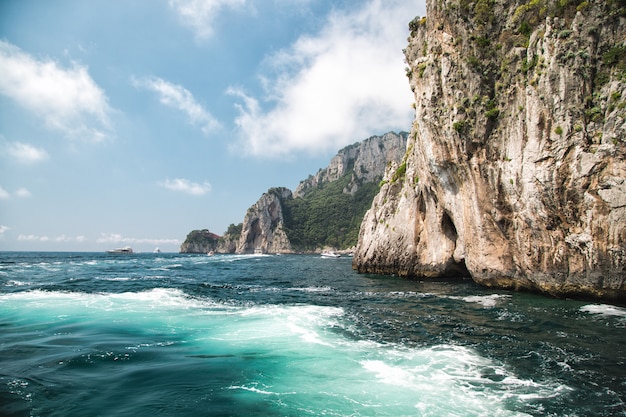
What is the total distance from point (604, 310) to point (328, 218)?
146171 millimetres

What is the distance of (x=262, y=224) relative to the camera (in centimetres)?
16438

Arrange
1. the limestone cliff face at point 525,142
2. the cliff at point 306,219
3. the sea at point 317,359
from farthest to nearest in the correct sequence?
the cliff at point 306,219, the limestone cliff face at point 525,142, the sea at point 317,359

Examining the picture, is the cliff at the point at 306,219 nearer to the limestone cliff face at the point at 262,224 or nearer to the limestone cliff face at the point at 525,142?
the limestone cliff face at the point at 262,224

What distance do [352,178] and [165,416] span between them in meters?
188

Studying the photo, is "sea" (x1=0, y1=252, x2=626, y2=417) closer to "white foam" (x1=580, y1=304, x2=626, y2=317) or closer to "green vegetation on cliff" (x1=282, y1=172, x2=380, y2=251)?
"white foam" (x1=580, y1=304, x2=626, y2=317)

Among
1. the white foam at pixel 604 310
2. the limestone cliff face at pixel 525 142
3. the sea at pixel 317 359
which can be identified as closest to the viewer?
the sea at pixel 317 359

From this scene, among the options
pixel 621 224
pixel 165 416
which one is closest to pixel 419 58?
pixel 621 224

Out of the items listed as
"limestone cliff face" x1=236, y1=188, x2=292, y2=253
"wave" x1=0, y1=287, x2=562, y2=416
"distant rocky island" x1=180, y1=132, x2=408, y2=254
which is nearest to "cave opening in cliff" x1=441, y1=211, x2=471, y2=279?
"wave" x1=0, y1=287, x2=562, y2=416

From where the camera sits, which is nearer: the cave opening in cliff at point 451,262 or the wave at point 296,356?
the wave at point 296,356

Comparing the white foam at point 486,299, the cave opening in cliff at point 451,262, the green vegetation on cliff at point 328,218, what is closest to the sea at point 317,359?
the white foam at point 486,299

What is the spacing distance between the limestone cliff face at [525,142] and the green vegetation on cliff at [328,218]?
351ft

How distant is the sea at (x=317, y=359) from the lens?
273 inches

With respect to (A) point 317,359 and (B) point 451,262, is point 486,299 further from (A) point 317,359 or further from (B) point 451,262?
(A) point 317,359

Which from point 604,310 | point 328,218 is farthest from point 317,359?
point 328,218
